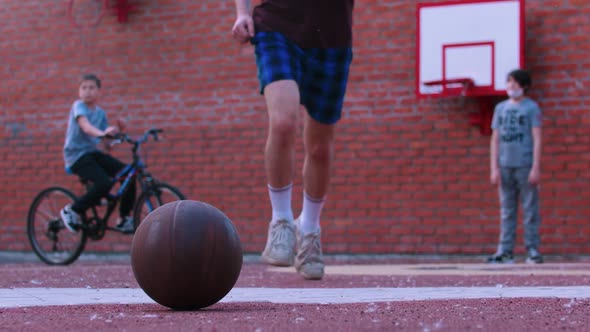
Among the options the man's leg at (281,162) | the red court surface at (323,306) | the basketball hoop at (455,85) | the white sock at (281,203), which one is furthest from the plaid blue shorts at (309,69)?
the basketball hoop at (455,85)

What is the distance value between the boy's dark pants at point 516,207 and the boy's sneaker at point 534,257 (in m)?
0.05

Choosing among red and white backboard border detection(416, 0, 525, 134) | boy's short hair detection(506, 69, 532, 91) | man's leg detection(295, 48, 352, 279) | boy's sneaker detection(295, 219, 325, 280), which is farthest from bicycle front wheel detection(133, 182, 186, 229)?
boy's short hair detection(506, 69, 532, 91)

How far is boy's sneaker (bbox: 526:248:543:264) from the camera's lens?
345 inches

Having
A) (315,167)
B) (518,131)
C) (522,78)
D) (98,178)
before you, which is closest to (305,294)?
(315,167)

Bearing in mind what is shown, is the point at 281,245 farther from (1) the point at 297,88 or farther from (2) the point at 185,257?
(2) the point at 185,257

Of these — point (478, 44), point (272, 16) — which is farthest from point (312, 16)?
point (478, 44)

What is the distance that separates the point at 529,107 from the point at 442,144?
1.20m

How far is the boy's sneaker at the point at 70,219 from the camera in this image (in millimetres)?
8891

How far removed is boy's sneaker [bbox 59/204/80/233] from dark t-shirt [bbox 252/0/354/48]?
14.0 ft

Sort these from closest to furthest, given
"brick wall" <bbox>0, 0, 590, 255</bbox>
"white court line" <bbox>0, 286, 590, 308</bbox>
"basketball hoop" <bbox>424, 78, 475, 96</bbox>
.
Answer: "white court line" <bbox>0, 286, 590, 308</bbox> → "brick wall" <bbox>0, 0, 590, 255</bbox> → "basketball hoop" <bbox>424, 78, 475, 96</bbox>

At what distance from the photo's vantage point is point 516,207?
9.10m

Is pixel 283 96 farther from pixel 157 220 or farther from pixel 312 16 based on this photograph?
pixel 157 220

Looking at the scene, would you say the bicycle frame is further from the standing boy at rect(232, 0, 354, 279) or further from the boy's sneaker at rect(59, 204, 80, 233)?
the standing boy at rect(232, 0, 354, 279)

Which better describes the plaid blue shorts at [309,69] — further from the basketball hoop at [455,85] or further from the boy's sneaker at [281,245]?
the basketball hoop at [455,85]
